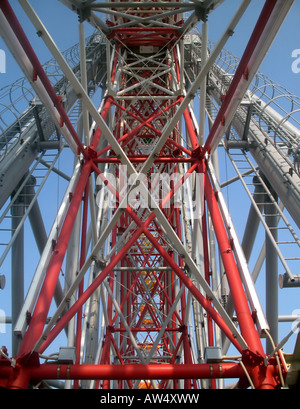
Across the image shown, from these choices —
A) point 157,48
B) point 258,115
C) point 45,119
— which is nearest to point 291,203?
point 258,115

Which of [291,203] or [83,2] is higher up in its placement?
[83,2]

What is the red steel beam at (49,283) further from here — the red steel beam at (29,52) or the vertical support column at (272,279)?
the vertical support column at (272,279)

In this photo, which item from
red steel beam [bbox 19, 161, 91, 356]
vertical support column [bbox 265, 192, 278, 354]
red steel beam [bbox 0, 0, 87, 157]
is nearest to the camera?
red steel beam [bbox 0, 0, 87, 157]

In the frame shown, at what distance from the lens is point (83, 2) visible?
9070 mm

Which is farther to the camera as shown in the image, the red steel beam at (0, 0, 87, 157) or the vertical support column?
the vertical support column

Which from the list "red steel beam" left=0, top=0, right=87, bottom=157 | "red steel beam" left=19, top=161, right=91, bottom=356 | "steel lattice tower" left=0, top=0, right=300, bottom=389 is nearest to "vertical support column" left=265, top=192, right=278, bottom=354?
"steel lattice tower" left=0, top=0, right=300, bottom=389

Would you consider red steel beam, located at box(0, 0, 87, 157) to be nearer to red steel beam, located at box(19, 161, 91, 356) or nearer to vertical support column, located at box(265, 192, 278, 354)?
red steel beam, located at box(19, 161, 91, 356)

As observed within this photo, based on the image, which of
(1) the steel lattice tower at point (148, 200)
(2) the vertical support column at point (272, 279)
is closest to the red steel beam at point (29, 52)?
(1) the steel lattice tower at point (148, 200)

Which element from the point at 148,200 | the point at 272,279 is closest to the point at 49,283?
the point at 148,200

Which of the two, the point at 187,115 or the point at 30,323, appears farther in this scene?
the point at 187,115

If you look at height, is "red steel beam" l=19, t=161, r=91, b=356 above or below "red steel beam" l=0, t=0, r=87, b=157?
below

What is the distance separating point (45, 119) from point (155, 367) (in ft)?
24.0

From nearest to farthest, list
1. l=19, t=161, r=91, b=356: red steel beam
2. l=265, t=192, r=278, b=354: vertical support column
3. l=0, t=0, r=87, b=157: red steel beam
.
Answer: l=0, t=0, r=87, b=157: red steel beam, l=19, t=161, r=91, b=356: red steel beam, l=265, t=192, r=278, b=354: vertical support column
